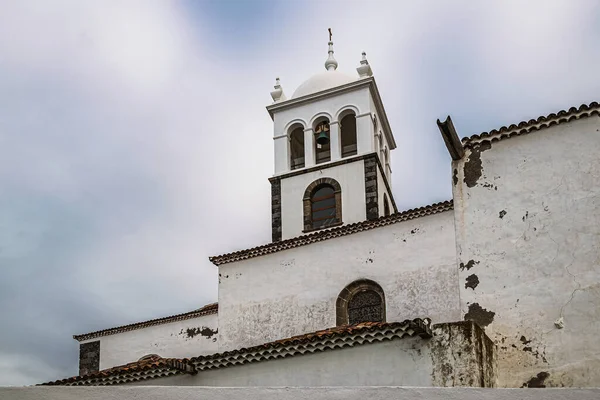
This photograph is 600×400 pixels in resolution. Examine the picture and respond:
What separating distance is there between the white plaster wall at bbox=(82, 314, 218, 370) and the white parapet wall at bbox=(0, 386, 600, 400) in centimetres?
1259

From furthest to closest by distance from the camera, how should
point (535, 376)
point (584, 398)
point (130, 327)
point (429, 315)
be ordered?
point (130, 327) → point (429, 315) → point (535, 376) → point (584, 398)

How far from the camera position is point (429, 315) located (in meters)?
14.8

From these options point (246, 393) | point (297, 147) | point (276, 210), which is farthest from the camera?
point (297, 147)

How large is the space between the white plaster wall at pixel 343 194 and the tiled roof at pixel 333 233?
14.1 ft

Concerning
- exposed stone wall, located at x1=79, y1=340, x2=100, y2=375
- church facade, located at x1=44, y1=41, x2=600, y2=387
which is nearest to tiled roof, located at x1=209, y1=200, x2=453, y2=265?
church facade, located at x1=44, y1=41, x2=600, y2=387

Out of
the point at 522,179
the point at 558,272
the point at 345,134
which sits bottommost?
the point at 558,272

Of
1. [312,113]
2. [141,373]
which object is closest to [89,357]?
[141,373]

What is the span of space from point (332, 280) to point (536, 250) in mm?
5905

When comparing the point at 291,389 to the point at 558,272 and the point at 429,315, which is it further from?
the point at 429,315

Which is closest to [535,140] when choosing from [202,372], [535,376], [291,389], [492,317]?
[492,317]

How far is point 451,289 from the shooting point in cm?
1470

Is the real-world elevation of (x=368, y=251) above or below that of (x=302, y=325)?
above

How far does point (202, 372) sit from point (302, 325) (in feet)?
13.4

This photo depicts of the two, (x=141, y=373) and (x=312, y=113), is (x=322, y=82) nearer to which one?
(x=312, y=113)
